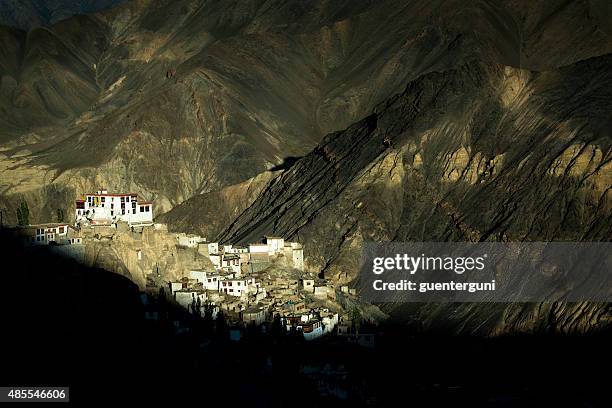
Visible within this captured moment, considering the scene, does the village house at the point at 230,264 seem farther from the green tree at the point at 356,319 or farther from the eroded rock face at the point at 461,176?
the eroded rock face at the point at 461,176

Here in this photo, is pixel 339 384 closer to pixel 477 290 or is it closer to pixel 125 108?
pixel 477 290

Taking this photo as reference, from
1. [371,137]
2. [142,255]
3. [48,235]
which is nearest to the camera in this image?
[48,235]

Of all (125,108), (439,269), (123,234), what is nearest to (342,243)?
(439,269)

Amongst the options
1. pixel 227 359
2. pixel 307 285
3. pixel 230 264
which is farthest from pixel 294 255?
pixel 227 359

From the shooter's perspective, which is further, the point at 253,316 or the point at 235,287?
the point at 235,287

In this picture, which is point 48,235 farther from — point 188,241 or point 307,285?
point 307,285

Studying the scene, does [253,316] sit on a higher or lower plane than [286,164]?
lower
